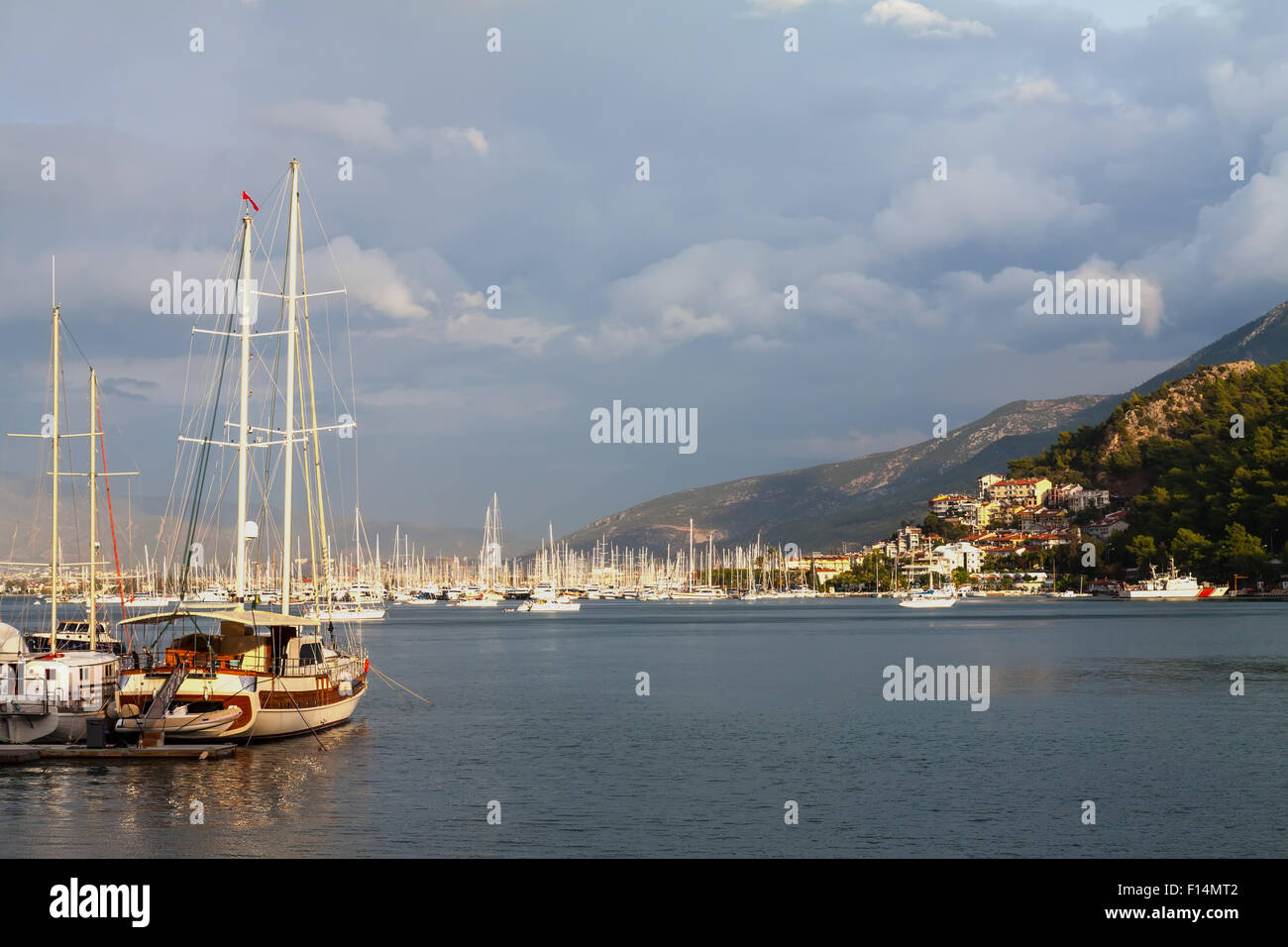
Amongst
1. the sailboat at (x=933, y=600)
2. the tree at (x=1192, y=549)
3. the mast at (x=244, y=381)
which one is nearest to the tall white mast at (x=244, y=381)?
the mast at (x=244, y=381)

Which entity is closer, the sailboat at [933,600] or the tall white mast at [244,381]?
the tall white mast at [244,381]

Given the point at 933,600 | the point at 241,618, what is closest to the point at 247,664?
the point at 241,618

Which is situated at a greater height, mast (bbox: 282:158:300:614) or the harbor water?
mast (bbox: 282:158:300:614)

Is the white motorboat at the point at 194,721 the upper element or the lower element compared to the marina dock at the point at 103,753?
upper

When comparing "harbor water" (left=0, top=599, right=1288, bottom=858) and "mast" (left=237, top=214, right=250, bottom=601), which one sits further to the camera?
"mast" (left=237, top=214, right=250, bottom=601)

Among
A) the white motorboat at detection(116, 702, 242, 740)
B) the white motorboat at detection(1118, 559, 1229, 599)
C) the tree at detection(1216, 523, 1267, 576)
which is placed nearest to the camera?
the white motorboat at detection(116, 702, 242, 740)

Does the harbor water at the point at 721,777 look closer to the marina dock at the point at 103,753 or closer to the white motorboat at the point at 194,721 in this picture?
the marina dock at the point at 103,753

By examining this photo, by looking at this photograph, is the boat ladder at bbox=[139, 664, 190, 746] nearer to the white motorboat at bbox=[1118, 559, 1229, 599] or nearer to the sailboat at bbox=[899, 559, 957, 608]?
the sailboat at bbox=[899, 559, 957, 608]

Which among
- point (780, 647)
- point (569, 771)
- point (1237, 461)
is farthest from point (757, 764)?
point (1237, 461)

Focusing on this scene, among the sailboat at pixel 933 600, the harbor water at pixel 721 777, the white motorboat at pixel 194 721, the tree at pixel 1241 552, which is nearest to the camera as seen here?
the harbor water at pixel 721 777

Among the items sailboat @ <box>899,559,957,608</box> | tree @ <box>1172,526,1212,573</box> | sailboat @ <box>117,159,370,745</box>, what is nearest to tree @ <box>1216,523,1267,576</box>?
tree @ <box>1172,526,1212,573</box>

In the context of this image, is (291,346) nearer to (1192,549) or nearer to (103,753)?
(103,753)

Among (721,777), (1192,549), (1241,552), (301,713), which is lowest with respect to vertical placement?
(721,777)
